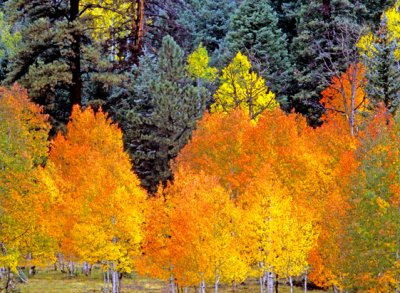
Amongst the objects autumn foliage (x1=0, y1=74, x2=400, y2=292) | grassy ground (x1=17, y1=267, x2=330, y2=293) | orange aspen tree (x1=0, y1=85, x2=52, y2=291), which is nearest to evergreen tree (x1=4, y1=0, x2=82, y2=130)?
autumn foliage (x1=0, y1=74, x2=400, y2=292)

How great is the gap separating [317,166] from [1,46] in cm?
4881

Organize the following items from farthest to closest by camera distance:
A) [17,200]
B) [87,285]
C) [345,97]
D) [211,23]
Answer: [211,23], [345,97], [87,285], [17,200]

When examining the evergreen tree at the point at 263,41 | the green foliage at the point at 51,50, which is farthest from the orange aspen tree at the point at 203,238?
the evergreen tree at the point at 263,41

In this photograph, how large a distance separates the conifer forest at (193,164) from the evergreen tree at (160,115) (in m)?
0.12

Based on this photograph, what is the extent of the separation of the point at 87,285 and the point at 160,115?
557 inches

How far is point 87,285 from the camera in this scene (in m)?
39.9

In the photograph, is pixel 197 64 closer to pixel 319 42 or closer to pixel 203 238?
pixel 319 42

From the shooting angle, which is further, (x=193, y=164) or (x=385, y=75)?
(x=385, y=75)

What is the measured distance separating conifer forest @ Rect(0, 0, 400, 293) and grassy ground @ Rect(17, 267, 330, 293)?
11.7 inches

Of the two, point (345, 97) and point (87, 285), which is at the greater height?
point (345, 97)

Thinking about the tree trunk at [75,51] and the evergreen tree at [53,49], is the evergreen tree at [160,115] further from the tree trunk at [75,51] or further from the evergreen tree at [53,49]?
the tree trunk at [75,51]

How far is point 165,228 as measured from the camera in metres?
33.6

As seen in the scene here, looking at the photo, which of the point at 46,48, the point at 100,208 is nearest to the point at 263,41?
the point at 46,48

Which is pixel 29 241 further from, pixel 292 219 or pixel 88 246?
pixel 292 219
